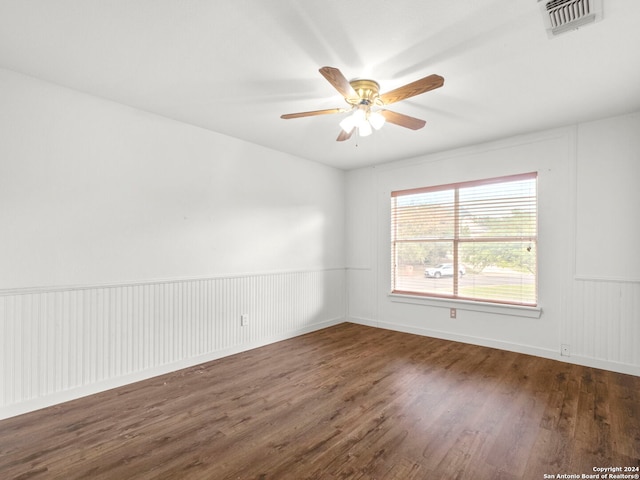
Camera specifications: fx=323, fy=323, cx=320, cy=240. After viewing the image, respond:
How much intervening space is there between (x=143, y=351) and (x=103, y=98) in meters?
2.33

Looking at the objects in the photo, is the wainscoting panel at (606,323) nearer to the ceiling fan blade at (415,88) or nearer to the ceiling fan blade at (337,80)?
the ceiling fan blade at (415,88)

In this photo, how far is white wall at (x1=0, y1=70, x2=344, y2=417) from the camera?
8.09ft

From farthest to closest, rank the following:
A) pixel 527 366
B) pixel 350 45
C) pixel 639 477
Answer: pixel 527 366 → pixel 350 45 → pixel 639 477

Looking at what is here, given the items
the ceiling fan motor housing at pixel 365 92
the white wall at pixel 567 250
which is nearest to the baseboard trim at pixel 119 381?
the white wall at pixel 567 250

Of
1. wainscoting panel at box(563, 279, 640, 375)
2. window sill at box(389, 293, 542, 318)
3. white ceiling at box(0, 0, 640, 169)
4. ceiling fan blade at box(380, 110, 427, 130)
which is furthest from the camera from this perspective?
window sill at box(389, 293, 542, 318)

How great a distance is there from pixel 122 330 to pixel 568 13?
12.9ft

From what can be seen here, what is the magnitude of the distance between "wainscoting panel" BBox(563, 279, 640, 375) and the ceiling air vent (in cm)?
265

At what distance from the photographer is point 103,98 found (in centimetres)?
287

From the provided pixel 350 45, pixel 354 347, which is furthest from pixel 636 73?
pixel 354 347

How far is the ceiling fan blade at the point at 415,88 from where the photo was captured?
200 cm

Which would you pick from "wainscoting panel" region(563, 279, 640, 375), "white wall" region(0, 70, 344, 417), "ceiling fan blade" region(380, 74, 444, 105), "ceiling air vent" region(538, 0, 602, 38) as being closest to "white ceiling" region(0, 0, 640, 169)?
"ceiling air vent" region(538, 0, 602, 38)

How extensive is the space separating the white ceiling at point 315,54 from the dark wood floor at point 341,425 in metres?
2.55

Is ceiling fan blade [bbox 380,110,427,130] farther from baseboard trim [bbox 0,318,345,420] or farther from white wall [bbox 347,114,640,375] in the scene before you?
baseboard trim [bbox 0,318,345,420]

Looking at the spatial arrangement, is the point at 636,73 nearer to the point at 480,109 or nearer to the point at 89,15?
the point at 480,109
